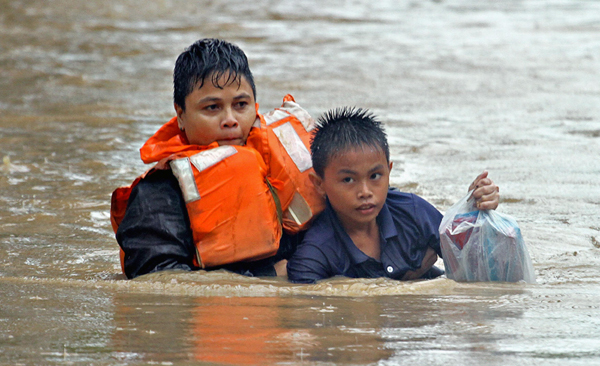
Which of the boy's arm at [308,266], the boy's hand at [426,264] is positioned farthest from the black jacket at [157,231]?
the boy's hand at [426,264]

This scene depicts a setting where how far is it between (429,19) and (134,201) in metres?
13.2

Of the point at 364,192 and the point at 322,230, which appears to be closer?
the point at 364,192

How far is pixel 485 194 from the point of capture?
3754mm

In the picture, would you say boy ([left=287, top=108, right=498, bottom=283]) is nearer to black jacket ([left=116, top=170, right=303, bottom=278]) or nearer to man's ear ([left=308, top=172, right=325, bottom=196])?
man's ear ([left=308, top=172, right=325, bottom=196])

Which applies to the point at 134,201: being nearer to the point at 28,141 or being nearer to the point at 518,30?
the point at 28,141

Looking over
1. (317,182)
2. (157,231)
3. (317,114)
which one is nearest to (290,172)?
(317,182)

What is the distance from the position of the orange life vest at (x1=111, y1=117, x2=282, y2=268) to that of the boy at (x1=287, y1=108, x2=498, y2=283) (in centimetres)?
→ 22

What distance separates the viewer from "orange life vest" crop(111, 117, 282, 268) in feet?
12.4

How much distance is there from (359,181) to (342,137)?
0.72ft

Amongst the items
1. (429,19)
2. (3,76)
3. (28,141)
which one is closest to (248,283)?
(28,141)

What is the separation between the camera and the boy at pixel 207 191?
379cm

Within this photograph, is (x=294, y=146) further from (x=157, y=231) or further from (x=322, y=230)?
(x=157, y=231)

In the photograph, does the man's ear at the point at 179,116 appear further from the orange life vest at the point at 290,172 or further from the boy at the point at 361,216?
the boy at the point at 361,216

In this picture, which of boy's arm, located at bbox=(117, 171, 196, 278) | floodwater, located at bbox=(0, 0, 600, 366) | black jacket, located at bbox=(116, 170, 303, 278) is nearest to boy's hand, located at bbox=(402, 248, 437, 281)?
floodwater, located at bbox=(0, 0, 600, 366)
